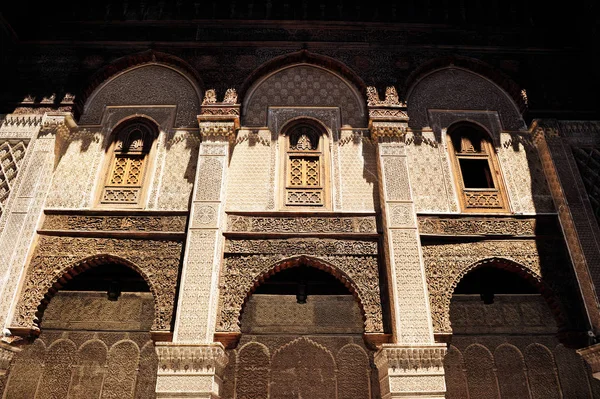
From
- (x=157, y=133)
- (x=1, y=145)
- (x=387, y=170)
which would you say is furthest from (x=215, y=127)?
(x=1, y=145)

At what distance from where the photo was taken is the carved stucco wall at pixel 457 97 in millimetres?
6352

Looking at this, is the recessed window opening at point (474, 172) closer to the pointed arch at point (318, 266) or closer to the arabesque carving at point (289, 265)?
the arabesque carving at point (289, 265)

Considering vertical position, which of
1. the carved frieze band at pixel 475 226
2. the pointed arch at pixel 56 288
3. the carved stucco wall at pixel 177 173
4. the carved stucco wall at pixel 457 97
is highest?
the carved stucco wall at pixel 457 97

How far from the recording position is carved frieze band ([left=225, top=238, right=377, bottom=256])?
5.26 meters

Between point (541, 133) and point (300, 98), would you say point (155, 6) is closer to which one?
point (300, 98)

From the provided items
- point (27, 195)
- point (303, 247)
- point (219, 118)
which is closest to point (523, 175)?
point (303, 247)

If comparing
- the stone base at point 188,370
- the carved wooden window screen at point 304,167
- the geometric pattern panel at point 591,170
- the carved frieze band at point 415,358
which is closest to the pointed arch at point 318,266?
the carved frieze band at point 415,358

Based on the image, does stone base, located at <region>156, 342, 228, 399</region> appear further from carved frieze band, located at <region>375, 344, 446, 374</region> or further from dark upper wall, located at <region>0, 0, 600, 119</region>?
dark upper wall, located at <region>0, 0, 600, 119</region>

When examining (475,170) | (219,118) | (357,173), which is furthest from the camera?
(475,170)

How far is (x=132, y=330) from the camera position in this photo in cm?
707

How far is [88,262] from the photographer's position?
207 inches

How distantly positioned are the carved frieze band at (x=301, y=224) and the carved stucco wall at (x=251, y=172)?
0.62 ft

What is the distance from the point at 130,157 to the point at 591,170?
646 cm

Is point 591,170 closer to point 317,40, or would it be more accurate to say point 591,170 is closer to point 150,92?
point 317,40
